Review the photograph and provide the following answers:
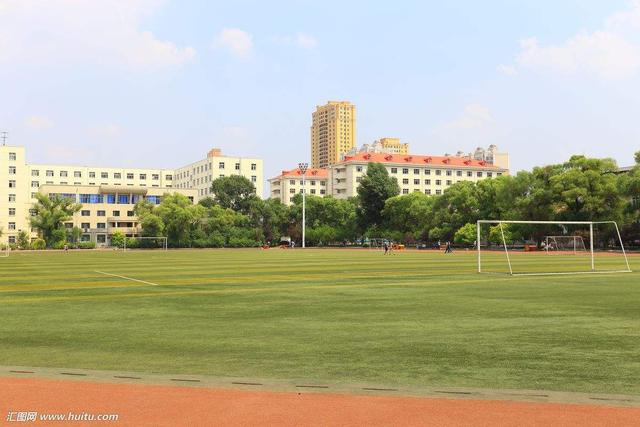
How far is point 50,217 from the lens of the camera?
112 metres

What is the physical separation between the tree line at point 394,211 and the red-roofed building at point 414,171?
3818 cm

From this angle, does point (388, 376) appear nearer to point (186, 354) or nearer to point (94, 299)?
point (186, 354)

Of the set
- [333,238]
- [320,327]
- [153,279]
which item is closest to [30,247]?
[333,238]

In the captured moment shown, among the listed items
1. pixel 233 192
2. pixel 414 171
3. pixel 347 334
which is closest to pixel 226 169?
pixel 233 192

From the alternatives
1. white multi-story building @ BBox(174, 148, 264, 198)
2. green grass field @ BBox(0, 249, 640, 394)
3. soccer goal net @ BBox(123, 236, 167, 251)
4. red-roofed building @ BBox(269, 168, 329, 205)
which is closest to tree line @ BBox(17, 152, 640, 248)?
soccer goal net @ BBox(123, 236, 167, 251)

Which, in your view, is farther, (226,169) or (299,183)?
(299,183)

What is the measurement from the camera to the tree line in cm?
8212

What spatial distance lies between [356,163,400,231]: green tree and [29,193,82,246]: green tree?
55.3 meters

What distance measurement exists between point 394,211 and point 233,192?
4048 centimetres

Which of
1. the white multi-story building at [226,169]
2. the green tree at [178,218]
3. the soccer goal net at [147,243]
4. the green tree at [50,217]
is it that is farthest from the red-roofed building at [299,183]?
the green tree at [50,217]

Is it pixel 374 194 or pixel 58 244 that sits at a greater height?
pixel 374 194

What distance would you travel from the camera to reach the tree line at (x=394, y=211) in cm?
8212

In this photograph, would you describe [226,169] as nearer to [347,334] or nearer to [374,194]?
[374,194]

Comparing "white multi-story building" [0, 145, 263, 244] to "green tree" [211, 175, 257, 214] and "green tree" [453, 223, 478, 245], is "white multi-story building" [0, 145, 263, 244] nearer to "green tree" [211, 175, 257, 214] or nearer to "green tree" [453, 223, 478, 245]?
"green tree" [211, 175, 257, 214]
